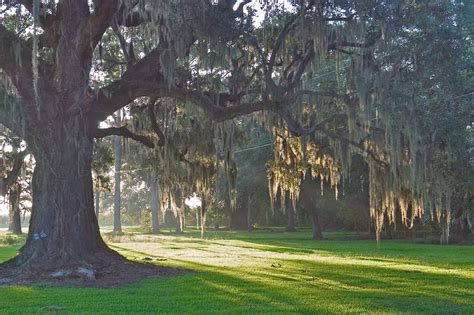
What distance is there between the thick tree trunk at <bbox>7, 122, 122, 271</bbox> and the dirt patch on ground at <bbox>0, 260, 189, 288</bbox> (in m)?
0.22

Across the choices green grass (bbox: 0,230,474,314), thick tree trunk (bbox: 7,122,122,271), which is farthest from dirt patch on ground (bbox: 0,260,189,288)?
green grass (bbox: 0,230,474,314)

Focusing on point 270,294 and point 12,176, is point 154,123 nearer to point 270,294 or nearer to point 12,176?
point 12,176

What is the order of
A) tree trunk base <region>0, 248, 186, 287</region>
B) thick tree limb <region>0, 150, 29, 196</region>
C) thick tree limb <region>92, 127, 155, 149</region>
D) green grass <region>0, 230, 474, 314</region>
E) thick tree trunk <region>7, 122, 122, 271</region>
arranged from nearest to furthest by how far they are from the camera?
green grass <region>0, 230, 474, 314</region> → tree trunk base <region>0, 248, 186, 287</region> → thick tree trunk <region>7, 122, 122, 271</region> → thick tree limb <region>92, 127, 155, 149</region> → thick tree limb <region>0, 150, 29, 196</region>

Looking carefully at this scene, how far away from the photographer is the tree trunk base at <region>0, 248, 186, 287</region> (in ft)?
34.1

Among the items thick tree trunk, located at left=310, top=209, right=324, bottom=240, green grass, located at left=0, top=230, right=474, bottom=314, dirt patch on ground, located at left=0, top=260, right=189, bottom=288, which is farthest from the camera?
thick tree trunk, located at left=310, top=209, right=324, bottom=240

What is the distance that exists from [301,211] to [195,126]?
25.7 metres

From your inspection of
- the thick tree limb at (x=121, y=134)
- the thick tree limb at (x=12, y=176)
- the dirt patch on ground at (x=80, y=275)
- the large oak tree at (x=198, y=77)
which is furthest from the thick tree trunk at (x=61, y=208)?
the thick tree limb at (x=12, y=176)

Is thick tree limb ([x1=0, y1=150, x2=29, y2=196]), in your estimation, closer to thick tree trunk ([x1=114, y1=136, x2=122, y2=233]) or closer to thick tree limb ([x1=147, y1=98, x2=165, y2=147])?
thick tree limb ([x1=147, y1=98, x2=165, y2=147])

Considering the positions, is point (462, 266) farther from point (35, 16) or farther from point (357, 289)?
point (35, 16)

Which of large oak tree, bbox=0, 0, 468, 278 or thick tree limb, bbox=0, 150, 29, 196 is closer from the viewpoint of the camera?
large oak tree, bbox=0, 0, 468, 278

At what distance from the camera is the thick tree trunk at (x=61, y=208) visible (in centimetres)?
1129

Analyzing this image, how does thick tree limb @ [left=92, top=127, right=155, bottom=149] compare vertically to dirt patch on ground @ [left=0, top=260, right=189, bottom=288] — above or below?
above

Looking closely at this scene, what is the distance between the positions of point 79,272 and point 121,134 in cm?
469

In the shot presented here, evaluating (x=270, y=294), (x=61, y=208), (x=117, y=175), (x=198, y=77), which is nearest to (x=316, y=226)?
(x=117, y=175)
